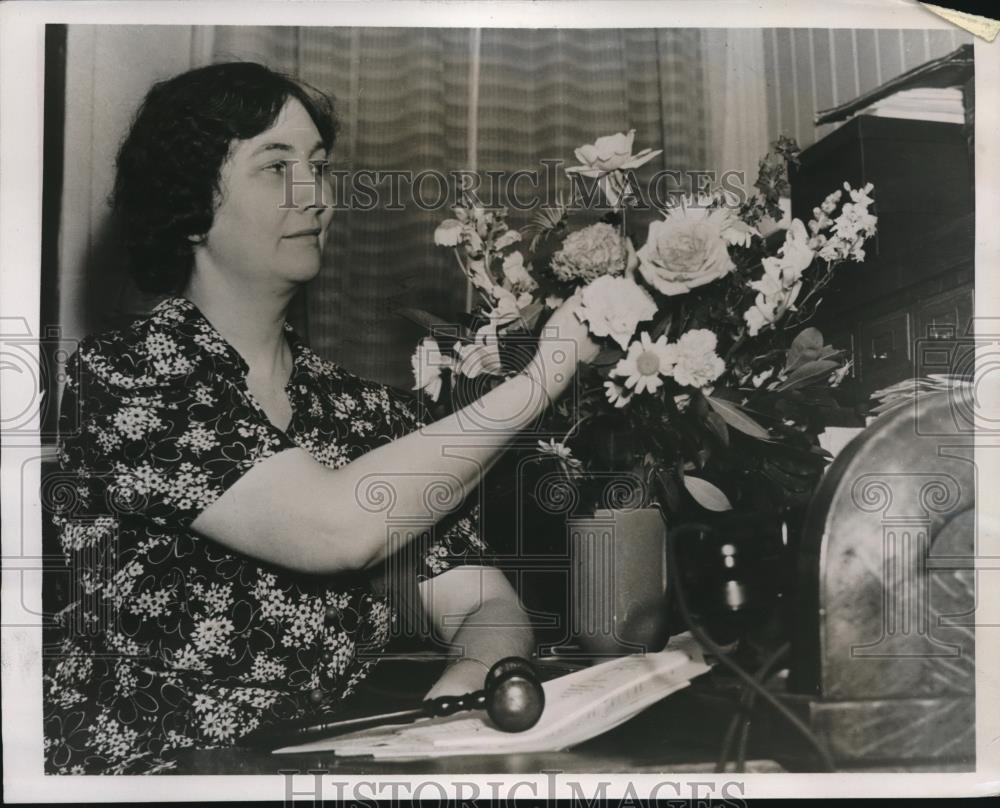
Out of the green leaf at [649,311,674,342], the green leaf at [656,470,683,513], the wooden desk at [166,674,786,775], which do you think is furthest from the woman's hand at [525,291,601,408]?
the wooden desk at [166,674,786,775]

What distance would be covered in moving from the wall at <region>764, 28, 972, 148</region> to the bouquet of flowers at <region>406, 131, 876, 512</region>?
18 cm

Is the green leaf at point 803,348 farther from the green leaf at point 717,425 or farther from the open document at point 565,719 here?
the open document at point 565,719

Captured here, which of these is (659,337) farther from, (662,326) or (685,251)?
(685,251)

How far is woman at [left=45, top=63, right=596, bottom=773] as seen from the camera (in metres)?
1.59

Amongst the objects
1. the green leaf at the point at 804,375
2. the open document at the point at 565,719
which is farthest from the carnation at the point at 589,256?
the open document at the point at 565,719

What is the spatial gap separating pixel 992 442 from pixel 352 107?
4.34ft

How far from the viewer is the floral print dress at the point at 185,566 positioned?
1.59 m

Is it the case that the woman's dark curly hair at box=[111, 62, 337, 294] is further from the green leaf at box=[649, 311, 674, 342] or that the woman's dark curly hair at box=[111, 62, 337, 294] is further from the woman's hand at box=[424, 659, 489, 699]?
the woman's hand at box=[424, 659, 489, 699]

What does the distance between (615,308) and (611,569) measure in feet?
→ 1.53

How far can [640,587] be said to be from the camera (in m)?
1.66

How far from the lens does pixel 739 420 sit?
1.65 metres

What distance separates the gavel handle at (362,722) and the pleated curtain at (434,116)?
583 millimetres

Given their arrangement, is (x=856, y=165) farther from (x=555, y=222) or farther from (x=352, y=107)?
(x=352, y=107)

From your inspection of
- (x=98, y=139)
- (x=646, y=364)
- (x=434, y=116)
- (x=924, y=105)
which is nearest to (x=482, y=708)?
(x=646, y=364)
